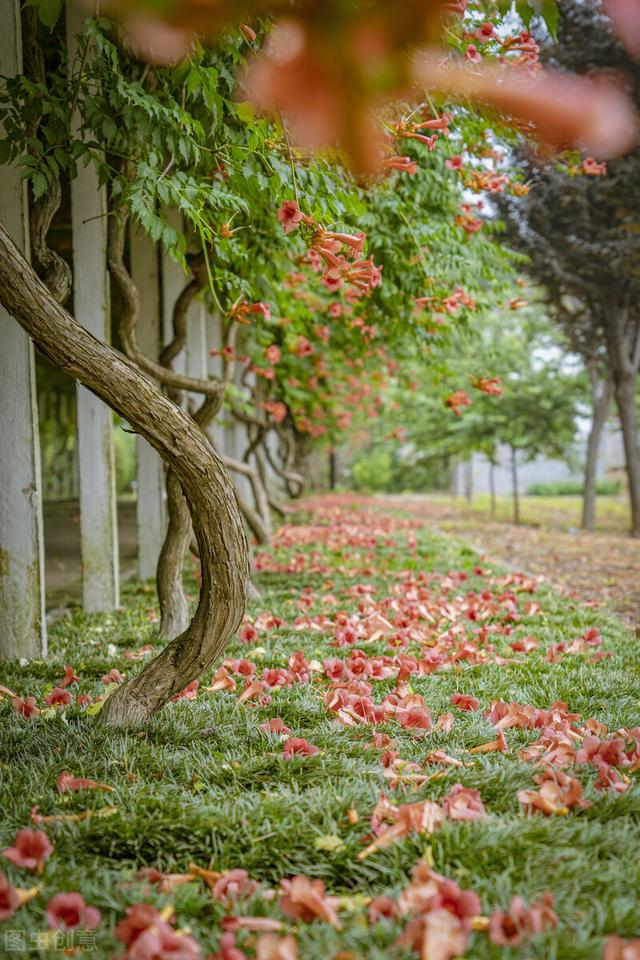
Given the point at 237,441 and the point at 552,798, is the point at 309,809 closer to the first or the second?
→ the point at 552,798

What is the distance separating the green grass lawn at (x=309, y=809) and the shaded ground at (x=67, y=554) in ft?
9.67

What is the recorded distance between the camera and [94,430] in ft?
15.3

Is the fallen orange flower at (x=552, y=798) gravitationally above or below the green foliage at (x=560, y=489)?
below

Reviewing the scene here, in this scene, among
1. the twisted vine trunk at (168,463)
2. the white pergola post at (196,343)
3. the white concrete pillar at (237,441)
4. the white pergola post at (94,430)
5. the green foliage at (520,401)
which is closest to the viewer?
the twisted vine trunk at (168,463)

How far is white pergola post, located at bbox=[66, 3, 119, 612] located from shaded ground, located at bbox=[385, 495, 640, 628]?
141 inches

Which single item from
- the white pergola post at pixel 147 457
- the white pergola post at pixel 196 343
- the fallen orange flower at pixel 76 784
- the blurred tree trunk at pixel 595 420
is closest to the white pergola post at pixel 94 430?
the white pergola post at pixel 147 457

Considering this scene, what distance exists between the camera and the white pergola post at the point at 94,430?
4461 millimetres

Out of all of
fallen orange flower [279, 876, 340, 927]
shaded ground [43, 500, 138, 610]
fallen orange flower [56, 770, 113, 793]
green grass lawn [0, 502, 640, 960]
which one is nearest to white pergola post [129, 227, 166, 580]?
shaded ground [43, 500, 138, 610]

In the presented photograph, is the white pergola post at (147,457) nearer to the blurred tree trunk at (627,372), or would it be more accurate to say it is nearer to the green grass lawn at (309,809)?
the green grass lawn at (309,809)

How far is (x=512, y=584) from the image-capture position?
5.52 m

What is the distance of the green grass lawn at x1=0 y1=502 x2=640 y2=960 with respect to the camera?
57.1 inches

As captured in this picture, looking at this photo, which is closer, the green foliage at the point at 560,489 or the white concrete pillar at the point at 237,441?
the white concrete pillar at the point at 237,441

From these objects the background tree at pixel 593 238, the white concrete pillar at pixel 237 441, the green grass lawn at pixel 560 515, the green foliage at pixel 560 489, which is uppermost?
the background tree at pixel 593 238

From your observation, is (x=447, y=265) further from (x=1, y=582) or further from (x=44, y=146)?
(x=1, y=582)
